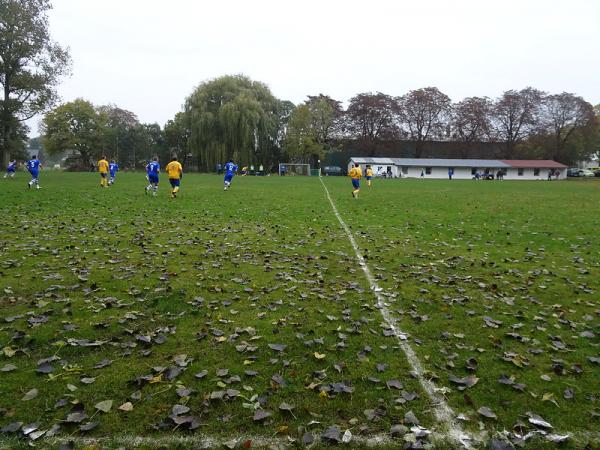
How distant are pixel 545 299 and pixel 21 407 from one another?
7083 mm

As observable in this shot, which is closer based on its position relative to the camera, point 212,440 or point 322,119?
point 212,440

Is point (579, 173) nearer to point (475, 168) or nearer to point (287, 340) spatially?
point (475, 168)

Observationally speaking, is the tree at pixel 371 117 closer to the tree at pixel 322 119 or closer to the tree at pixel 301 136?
the tree at pixel 322 119

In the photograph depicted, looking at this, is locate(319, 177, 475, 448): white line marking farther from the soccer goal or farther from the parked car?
the parked car

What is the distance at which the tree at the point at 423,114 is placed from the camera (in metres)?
90.2

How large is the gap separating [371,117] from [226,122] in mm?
42516

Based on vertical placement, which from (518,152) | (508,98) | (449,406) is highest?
(508,98)

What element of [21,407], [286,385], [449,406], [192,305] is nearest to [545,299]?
[449,406]

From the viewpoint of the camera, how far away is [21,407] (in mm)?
3549

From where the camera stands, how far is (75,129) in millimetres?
80875

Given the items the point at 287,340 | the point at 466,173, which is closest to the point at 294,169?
the point at 466,173

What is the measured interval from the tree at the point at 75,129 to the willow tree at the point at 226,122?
30.8m

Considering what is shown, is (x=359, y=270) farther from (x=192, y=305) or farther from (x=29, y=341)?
(x=29, y=341)

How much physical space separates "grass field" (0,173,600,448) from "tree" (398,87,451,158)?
86844 mm
